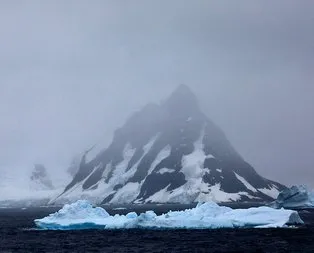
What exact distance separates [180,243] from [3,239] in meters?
34.4

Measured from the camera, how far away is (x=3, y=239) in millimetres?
116188

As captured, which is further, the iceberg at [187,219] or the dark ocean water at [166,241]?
the iceberg at [187,219]

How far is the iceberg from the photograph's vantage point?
450 feet

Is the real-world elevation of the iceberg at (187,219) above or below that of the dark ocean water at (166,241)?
above

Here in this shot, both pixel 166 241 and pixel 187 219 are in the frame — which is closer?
pixel 166 241

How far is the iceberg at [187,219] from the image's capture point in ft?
450

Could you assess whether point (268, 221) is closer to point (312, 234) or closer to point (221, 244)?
point (312, 234)

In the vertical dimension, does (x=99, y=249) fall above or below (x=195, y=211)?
below

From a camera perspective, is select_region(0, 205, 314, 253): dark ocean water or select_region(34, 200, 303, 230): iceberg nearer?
select_region(0, 205, 314, 253): dark ocean water

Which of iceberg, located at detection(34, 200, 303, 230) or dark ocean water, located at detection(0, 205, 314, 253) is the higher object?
iceberg, located at detection(34, 200, 303, 230)

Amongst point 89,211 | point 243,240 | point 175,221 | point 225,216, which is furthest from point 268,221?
point 89,211

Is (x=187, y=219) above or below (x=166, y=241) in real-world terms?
above

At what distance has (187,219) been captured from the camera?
14025 centimetres

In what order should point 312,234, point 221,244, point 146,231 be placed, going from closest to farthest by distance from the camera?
point 221,244 → point 312,234 → point 146,231
